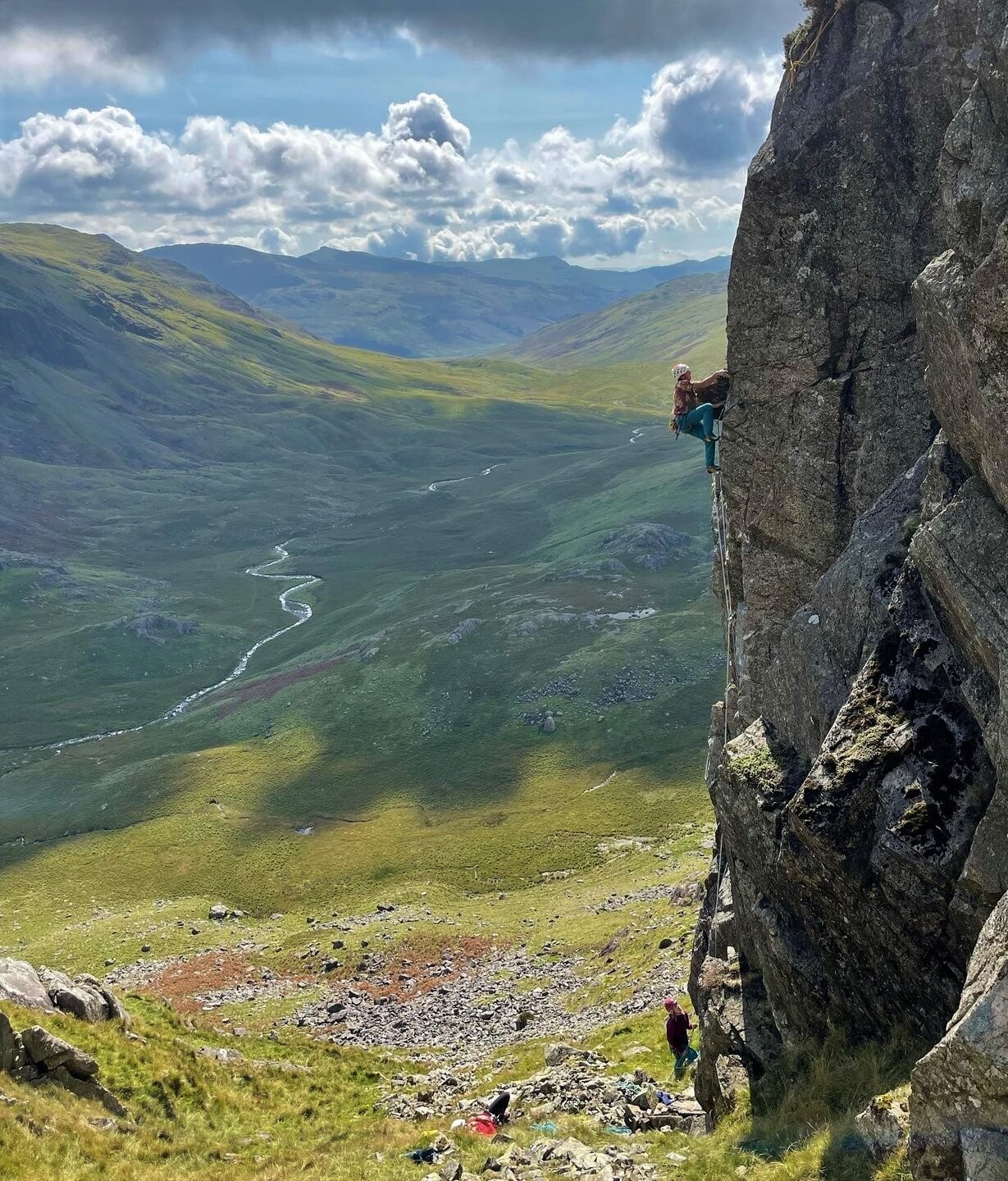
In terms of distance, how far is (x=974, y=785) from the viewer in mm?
18453

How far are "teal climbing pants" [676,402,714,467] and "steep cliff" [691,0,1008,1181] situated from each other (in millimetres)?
1620

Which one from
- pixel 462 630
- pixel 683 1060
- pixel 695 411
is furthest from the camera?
pixel 462 630

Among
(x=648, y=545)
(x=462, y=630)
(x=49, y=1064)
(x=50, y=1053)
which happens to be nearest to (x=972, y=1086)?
(x=50, y=1053)

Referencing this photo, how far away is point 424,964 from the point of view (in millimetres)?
63469

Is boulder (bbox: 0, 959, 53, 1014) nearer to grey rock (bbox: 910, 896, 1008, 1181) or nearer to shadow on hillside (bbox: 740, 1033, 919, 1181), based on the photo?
shadow on hillside (bbox: 740, 1033, 919, 1181)

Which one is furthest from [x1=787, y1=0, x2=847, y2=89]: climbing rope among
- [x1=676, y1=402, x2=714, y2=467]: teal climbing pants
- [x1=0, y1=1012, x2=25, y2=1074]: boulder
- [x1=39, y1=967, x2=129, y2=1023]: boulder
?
[x1=39, y1=967, x2=129, y2=1023]: boulder

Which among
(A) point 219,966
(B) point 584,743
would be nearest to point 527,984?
(A) point 219,966

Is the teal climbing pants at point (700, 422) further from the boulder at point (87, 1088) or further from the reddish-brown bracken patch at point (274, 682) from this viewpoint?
the reddish-brown bracken patch at point (274, 682)

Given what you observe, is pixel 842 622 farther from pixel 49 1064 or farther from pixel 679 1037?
pixel 49 1064

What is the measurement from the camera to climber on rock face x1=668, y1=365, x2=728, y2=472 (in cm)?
3148

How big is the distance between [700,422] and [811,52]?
11479 millimetres

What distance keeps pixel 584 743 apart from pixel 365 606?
87.2 metres

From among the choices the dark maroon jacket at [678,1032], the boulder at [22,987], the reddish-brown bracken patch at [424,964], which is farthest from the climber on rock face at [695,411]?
the reddish-brown bracken patch at [424,964]

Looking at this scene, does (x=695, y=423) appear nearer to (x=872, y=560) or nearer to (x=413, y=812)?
(x=872, y=560)
